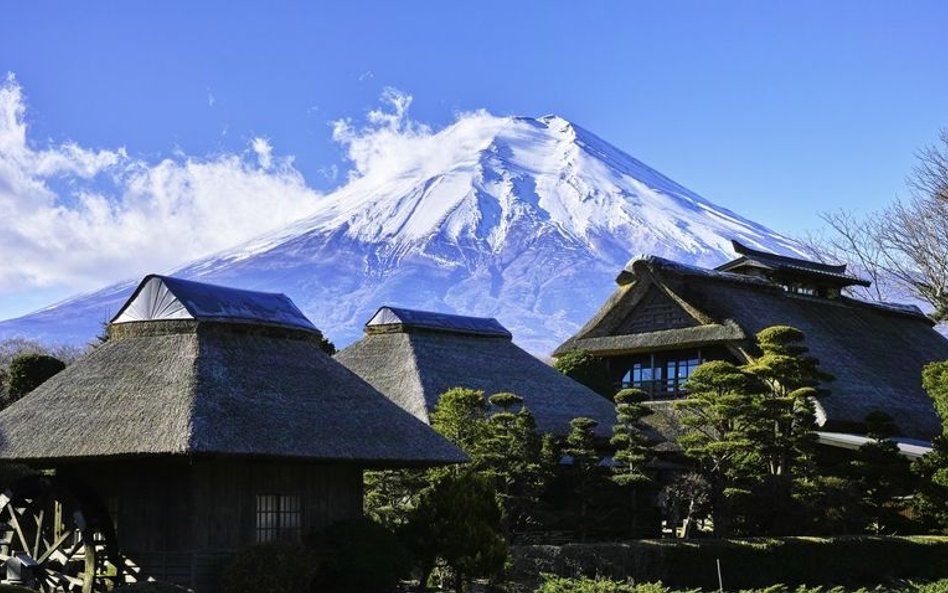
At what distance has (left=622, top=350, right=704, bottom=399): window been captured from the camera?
40.5 meters

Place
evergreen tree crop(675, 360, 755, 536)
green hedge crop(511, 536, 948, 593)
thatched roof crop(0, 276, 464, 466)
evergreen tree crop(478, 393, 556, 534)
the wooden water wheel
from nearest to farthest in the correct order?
thatched roof crop(0, 276, 464, 466) < the wooden water wheel < green hedge crop(511, 536, 948, 593) < evergreen tree crop(478, 393, 556, 534) < evergreen tree crop(675, 360, 755, 536)

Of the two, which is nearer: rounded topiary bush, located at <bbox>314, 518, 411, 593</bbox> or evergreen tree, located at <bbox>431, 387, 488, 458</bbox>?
rounded topiary bush, located at <bbox>314, 518, 411, 593</bbox>

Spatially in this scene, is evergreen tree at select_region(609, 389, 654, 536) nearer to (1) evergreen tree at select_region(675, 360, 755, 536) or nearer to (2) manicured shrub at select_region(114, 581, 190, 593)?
(1) evergreen tree at select_region(675, 360, 755, 536)

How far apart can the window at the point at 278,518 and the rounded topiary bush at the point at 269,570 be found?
1.30m

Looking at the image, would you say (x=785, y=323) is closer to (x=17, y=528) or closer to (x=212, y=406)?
(x=212, y=406)

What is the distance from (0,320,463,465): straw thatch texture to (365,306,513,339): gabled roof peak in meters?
12.3

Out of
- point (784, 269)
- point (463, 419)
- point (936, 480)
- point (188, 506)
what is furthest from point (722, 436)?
point (784, 269)

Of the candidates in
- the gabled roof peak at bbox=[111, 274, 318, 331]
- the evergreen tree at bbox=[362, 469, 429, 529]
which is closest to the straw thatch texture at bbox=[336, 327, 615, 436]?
the evergreen tree at bbox=[362, 469, 429, 529]

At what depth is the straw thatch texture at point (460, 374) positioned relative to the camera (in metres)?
33.8

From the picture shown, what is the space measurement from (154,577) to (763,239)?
7106 inches

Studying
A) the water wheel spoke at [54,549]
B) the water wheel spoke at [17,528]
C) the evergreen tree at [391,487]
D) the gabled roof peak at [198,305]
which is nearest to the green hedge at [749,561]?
the evergreen tree at [391,487]

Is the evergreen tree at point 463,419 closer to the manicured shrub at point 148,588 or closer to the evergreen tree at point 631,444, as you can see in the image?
the evergreen tree at point 631,444

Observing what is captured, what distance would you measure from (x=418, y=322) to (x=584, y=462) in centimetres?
887

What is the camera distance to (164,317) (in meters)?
23.6
